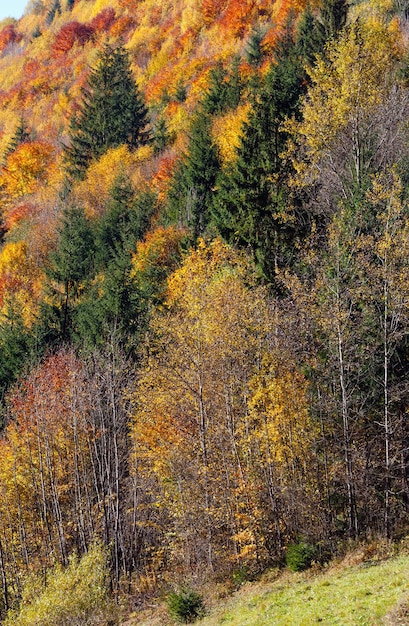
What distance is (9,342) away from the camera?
3622cm

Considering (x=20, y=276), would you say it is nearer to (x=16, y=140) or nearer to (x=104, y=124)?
(x=104, y=124)

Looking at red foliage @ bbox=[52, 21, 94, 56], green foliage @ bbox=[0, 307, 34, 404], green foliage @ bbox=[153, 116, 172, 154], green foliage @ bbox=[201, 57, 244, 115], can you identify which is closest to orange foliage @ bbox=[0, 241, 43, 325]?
green foliage @ bbox=[0, 307, 34, 404]

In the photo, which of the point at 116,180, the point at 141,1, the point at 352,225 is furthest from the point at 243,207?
the point at 141,1

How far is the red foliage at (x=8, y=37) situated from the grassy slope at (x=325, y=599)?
164 metres

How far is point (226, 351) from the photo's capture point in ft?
67.9

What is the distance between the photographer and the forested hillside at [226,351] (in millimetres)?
19531

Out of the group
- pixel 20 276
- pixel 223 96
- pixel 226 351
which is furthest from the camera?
pixel 223 96

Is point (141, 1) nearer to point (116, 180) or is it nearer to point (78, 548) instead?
point (116, 180)

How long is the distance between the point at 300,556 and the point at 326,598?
3651 millimetres

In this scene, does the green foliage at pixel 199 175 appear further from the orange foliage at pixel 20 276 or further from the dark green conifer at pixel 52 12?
the dark green conifer at pixel 52 12

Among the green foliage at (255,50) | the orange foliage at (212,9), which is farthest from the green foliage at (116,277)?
the orange foliage at (212,9)

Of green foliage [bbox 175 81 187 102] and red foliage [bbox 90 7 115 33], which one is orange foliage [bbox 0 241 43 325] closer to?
green foliage [bbox 175 81 187 102]

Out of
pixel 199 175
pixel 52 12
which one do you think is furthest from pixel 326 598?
pixel 52 12

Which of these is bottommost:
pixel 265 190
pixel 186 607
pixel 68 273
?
pixel 186 607
